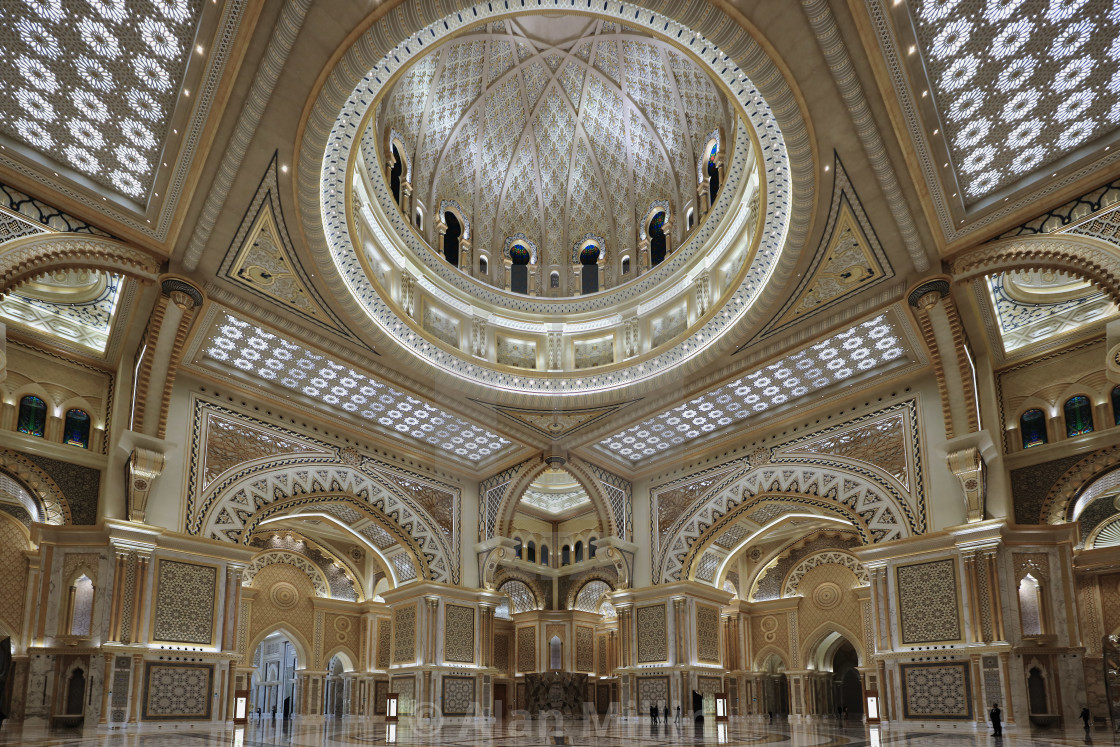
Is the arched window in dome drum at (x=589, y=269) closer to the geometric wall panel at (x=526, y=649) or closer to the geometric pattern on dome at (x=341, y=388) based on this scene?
the geometric pattern on dome at (x=341, y=388)

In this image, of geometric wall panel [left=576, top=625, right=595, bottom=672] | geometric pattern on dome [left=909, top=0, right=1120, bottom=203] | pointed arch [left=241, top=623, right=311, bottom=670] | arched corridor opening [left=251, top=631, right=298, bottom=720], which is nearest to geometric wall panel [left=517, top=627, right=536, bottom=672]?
geometric wall panel [left=576, top=625, right=595, bottom=672]

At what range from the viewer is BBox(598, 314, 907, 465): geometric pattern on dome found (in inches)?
513

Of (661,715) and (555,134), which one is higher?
(555,134)

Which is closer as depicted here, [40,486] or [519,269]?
[40,486]

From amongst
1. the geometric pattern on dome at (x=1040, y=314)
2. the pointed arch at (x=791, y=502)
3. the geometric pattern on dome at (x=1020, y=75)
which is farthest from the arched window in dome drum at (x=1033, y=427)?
the geometric pattern on dome at (x=1020, y=75)

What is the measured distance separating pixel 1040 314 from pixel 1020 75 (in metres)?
5.50

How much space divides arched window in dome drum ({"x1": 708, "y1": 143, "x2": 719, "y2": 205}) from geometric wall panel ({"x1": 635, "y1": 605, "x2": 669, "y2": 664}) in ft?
31.0

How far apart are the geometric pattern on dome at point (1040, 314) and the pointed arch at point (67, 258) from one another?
42.8ft

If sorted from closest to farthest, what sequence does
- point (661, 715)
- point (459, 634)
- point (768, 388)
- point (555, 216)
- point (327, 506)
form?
point (768, 388) < point (661, 715) < point (327, 506) < point (459, 634) < point (555, 216)

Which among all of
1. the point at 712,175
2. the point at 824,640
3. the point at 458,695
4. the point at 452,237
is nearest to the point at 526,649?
the point at 458,695

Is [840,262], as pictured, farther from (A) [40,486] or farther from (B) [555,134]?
(A) [40,486]

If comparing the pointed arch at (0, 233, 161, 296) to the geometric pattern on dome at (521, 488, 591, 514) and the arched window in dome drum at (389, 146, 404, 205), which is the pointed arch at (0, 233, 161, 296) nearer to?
the arched window in dome drum at (389, 146, 404, 205)

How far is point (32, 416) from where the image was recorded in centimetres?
1170

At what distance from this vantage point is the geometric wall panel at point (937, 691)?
1135 cm
